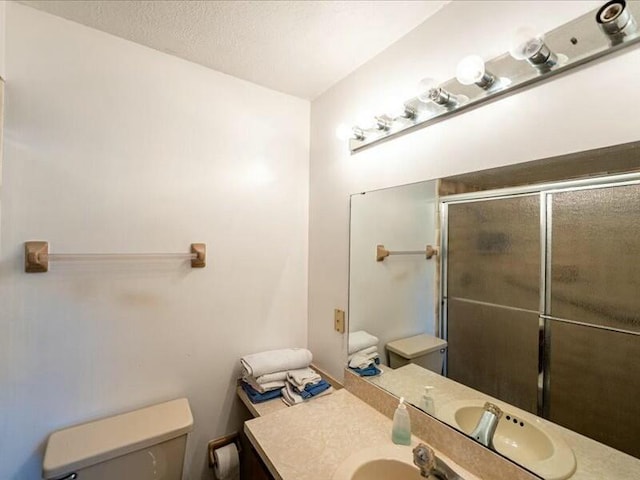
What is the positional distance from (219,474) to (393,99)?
1.96 m

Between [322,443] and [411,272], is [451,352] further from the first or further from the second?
[322,443]

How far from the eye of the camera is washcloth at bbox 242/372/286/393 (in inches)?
55.8

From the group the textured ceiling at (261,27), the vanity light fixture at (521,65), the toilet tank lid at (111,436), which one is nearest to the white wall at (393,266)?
the vanity light fixture at (521,65)

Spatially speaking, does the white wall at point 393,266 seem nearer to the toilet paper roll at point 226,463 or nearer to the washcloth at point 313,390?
the washcloth at point 313,390

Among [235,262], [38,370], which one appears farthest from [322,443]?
[38,370]

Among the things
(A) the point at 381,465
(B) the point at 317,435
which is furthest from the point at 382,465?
(B) the point at 317,435

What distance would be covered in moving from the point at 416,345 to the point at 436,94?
0.96 metres

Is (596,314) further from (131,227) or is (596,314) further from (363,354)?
(131,227)

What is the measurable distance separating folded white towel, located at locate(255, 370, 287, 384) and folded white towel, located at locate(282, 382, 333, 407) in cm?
4

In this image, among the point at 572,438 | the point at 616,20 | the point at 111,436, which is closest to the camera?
the point at 616,20

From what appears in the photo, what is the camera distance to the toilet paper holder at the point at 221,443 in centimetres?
149

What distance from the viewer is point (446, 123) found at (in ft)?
3.54

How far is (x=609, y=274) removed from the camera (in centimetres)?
72

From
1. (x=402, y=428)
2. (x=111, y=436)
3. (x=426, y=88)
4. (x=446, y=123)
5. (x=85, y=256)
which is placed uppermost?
(x=426, y=88)
